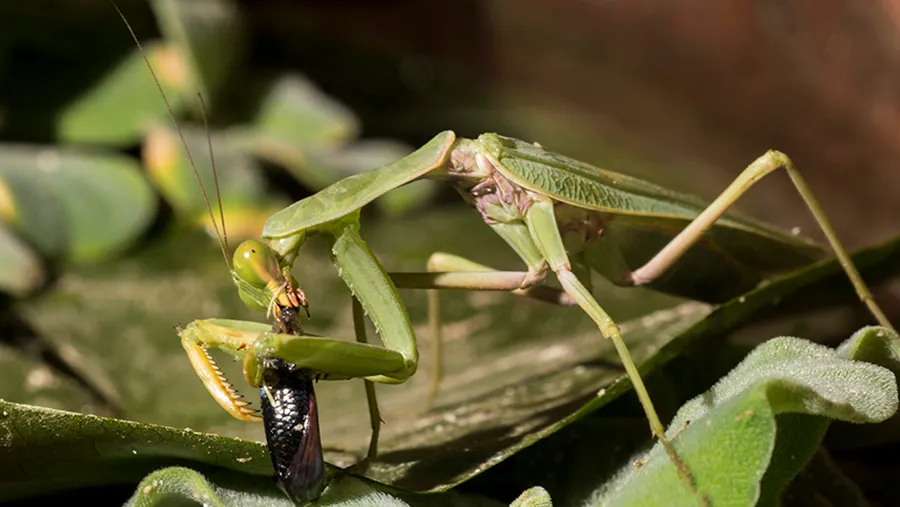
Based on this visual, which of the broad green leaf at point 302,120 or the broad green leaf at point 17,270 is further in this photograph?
the broad green leaf at point 302,120

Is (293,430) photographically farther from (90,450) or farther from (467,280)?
(467,280)

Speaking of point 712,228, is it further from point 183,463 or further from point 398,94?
point 398,94

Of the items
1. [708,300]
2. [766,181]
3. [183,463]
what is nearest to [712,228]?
[708,300]

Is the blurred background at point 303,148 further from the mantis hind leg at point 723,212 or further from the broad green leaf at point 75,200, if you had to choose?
the mantis hind leg at point 723,212

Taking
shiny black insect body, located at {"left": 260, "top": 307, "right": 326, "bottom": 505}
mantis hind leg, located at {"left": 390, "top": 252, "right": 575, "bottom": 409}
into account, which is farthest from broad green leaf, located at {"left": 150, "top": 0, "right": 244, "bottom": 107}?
shiny black insect body, located at {"left": 260, "top": 307, "right": 326, "bottom": 505}

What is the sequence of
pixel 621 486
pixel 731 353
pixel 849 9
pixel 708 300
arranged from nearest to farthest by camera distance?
pixel 621 486 < pixel 731 353 < pixel 708 300 < pixel 849 9

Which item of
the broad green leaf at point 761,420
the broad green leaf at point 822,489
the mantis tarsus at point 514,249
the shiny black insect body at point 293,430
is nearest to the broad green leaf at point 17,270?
the mantis tarsus at point 514,249

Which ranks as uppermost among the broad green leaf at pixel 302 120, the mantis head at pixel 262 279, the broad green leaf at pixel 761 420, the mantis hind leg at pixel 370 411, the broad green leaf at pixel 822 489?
the broad green leaf at pixel 302 120

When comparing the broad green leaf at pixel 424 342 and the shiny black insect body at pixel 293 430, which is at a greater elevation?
the shiny black insect body at pixel 293 430
